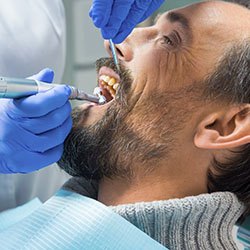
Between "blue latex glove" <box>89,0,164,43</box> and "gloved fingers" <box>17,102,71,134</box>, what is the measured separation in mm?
215

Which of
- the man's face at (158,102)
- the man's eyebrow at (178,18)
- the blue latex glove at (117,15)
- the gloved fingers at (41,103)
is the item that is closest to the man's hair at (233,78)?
the man's face at (158,102)

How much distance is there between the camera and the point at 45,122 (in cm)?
116

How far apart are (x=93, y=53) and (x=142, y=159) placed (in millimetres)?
1605

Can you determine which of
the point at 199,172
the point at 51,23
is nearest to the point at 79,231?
the point at 199,172

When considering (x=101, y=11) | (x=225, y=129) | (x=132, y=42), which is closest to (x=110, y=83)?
(x=132, y=42)

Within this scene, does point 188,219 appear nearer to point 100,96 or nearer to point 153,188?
point 153,188

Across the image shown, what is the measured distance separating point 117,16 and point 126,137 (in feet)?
1.00

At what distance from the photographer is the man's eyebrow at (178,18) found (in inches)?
50.1

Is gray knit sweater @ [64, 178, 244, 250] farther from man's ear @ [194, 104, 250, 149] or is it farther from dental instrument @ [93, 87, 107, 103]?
dental instrument @ [93, 87, 107, 103]

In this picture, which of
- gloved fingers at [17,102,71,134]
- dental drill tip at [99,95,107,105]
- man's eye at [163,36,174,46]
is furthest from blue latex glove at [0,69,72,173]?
man's eye at [163,36,174,46]

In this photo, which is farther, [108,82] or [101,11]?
[108,82]

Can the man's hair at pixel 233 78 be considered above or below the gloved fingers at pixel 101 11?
below

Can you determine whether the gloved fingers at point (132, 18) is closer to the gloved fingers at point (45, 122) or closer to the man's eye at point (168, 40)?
the man's eye at point (168, 40)

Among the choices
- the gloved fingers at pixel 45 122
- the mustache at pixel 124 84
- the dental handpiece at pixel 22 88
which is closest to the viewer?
the dental handpiece at pixel 22 88
